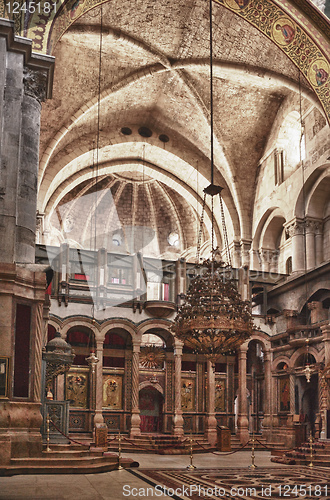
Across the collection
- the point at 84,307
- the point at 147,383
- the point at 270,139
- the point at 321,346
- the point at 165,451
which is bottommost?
the point at 165,451

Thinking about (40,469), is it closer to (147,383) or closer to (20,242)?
(20,242)

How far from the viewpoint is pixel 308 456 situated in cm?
1297

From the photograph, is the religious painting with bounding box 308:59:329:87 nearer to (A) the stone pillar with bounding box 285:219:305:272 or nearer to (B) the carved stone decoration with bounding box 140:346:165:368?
(A) the stone pillar with bounding box 285:219:305:272

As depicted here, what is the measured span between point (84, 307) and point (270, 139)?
983 cm

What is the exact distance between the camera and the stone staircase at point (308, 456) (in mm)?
12617

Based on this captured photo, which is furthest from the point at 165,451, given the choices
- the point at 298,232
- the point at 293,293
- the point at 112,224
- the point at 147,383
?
the point at 112,224

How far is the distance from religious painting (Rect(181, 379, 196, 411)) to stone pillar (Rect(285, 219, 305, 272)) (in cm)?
542

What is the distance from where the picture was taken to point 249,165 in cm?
2347

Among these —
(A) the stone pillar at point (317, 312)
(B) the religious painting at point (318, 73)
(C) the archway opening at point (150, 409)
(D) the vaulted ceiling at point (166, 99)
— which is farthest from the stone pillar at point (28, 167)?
(C) the archway opening at point (150, 409)

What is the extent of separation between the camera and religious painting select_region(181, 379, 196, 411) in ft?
66.6

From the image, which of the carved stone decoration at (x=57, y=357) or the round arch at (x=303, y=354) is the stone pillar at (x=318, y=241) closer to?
the round arch at (x=303, y=354)

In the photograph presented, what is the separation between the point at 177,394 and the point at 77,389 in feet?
10.8

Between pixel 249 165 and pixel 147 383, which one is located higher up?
pixel 249 165

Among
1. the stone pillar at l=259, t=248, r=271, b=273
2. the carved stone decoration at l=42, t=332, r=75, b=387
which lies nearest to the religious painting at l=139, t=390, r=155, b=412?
the stone pillar at l=259, t=248, r=271, b=273
